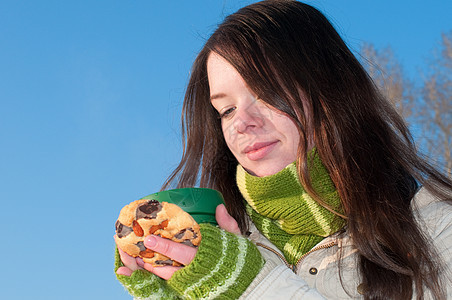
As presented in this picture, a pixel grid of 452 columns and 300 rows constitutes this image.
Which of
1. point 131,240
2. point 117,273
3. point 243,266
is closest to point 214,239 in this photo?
point 243,266

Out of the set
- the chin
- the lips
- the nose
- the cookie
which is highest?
the nose

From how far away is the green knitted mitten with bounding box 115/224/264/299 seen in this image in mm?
1960

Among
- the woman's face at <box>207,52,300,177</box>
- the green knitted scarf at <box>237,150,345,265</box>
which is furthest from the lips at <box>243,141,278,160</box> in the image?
the green knitted scarf at <box>237,150,345,265</box>

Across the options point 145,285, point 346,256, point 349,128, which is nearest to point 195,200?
point 145,285

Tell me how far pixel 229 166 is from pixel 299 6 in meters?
0.99

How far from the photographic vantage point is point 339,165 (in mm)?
2531

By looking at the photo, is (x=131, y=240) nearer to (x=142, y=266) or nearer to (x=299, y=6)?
(x=142, y=266)

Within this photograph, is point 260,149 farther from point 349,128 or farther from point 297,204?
point 349,128

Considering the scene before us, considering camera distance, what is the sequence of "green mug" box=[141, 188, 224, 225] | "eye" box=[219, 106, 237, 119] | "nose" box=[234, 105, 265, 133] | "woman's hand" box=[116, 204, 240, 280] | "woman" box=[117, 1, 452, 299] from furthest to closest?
1. "eye" box=[219, 106, 237, 119]
2. "nose" box=[234, 105, 265, 133]
3. "woman" box=[117, 1, 452, 299]
4. "green mug" box=[141, 188, 224, 225]
5. "woman's hand" box=[116, 204, 240, 280]

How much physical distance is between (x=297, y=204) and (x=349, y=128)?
1.47 ft

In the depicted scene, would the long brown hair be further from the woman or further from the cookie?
the cookie

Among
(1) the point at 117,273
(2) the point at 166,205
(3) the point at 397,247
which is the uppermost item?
(2) the point at 166,205

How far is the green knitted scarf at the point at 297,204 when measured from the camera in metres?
2.54

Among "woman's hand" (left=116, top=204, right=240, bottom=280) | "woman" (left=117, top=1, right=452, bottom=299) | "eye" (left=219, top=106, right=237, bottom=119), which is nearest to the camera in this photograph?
"woman's hand" (left=116, top=204, right=240, bottom=280)
